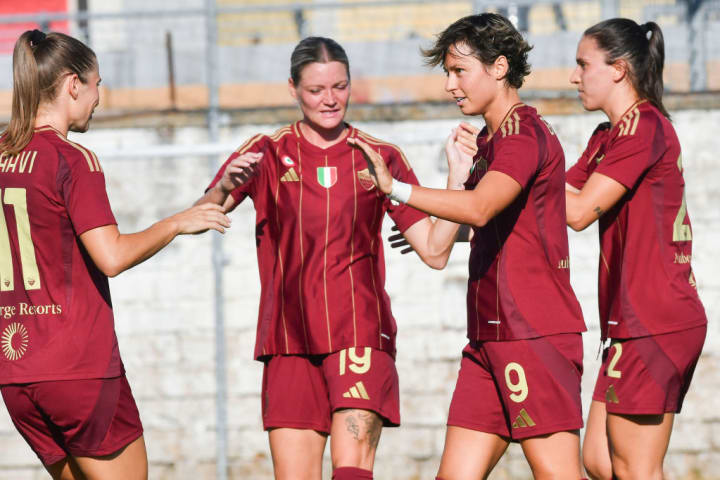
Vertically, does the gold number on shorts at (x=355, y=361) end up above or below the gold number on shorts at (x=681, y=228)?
below

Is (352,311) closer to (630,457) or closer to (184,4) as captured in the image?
(630,457)

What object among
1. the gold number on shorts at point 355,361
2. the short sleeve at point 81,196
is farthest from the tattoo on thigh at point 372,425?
the short sleeve at point 81,196

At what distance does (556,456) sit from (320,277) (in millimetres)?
1182

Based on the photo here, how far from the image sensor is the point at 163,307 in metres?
7.19

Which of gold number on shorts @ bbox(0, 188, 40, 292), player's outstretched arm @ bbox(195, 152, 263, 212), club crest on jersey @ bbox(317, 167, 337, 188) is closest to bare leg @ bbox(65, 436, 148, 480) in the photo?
gold number on shorts @ bbox(0, 188, 40, 292)

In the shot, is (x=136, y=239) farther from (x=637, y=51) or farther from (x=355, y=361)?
(x=637, y=51)

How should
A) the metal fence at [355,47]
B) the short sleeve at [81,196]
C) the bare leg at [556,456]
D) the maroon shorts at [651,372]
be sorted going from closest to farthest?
the short sleeve at [81,196], the bare leg at [556,456], the maroon shorts at [651,372], the metal fence at [355,47]

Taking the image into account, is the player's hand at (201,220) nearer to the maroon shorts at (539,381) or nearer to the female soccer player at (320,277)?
the female soccer player at (320,277)

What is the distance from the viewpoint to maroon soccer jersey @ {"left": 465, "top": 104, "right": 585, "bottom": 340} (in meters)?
3.99

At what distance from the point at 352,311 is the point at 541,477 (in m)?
1.02

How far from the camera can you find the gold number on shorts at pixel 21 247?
388 centimetres

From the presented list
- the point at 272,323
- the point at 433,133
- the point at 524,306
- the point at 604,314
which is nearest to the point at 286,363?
the point at 272,323

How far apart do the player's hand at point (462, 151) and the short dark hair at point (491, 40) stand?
26 cm

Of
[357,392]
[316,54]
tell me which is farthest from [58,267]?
[316,54]
